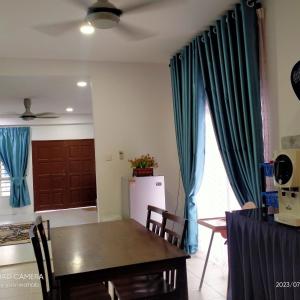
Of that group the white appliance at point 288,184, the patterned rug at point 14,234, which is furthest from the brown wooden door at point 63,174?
the white appliance at point 288,184

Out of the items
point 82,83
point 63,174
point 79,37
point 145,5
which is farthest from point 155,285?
point 63,174

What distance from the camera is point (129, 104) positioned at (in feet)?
15.0

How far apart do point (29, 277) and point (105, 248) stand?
6.84ft

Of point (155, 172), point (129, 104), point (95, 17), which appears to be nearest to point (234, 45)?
point (95, 17)

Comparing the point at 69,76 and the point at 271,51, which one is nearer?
the point at 271,51

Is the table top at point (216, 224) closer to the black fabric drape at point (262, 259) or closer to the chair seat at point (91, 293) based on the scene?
the black fabric drape at point (262, 259)

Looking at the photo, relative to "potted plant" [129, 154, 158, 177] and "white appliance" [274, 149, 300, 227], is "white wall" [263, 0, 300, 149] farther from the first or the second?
"potted plant" [129, 154, 158, 177]

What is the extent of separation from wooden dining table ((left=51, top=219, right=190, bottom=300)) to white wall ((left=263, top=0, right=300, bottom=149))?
1308 millimetres

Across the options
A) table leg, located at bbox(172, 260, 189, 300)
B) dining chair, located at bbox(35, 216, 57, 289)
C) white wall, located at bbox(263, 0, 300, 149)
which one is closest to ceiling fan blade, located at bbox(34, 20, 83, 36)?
white wall, located at bbox(263, 0, 300, 149)

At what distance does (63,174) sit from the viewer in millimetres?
8664

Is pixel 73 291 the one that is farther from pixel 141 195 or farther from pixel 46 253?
pixel 141 195

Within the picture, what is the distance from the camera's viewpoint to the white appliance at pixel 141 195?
407 cm

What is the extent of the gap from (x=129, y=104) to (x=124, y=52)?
0.77m

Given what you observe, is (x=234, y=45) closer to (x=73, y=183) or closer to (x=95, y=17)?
(x=95, y=17)
